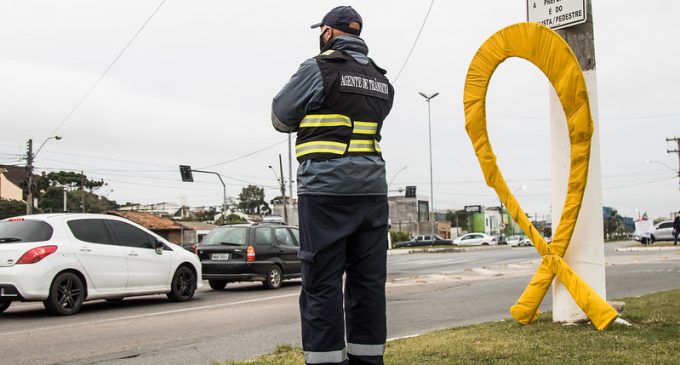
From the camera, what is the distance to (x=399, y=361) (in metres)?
4.87

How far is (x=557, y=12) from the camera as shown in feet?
20.8

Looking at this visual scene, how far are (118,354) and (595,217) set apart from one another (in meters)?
4.67

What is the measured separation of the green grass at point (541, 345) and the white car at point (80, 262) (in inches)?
209

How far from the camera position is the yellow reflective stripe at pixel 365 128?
3.63 metres

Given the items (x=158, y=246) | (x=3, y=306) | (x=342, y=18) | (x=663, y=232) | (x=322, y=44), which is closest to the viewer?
(x=342, y=18)

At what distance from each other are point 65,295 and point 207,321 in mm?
2532

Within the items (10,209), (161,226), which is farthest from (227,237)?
(161,226)

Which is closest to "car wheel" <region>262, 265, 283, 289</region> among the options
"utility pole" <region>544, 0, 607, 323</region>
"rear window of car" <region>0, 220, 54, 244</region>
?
"rear window of car" <region>0, 220, 54, 244</region>

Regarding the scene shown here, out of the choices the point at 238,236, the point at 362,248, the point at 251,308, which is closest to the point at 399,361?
the point at 362,248

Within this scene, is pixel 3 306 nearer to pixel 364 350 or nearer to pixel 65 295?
pixel 65 295

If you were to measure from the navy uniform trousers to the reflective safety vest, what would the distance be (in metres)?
0.26

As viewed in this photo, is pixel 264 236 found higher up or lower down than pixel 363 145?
lower down

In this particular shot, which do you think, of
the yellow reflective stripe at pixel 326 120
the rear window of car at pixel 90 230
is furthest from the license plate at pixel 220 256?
the yellow reflective stripe at pixel 326 120

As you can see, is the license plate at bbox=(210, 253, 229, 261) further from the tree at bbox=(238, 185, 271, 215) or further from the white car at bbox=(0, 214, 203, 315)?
the tree at bbox=(238, 185, 271, 215)
